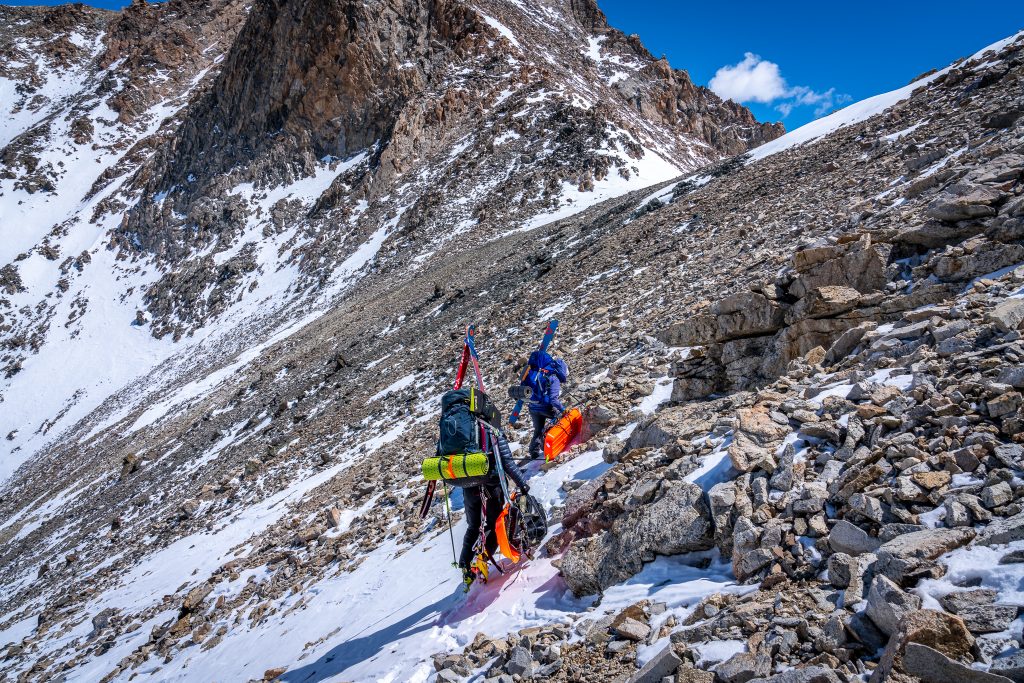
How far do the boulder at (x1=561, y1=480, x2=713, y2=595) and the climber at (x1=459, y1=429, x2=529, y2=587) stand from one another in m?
1.06

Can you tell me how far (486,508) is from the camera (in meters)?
5.95

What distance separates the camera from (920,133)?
41.9ft

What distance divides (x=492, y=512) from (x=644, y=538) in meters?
2.06

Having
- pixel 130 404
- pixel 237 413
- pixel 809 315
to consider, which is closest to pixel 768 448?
pixel 809 315

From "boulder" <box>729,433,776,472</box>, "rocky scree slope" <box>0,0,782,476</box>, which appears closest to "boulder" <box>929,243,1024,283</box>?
"boulder" <box>729,433,776,472</box>

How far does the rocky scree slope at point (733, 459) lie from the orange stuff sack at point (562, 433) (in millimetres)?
318

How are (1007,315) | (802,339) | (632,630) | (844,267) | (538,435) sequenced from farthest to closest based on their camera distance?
(538,435) → (844,267) → (802,339) → (1007,315) → (632,630)

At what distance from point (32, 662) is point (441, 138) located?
4936 cm

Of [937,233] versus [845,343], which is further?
[937,233]

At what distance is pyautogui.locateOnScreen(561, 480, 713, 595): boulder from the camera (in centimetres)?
422

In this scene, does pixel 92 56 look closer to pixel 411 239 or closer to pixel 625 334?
pixel 411 239

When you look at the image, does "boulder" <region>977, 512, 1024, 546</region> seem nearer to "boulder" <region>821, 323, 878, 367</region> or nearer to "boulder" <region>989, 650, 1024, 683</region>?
"boulder" <region>989, 650, 1024, 683</region>

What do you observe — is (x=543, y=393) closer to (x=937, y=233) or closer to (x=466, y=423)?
(x=466, y=423)

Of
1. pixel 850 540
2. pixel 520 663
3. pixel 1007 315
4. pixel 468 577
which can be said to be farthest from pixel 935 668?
pixel 468 577
